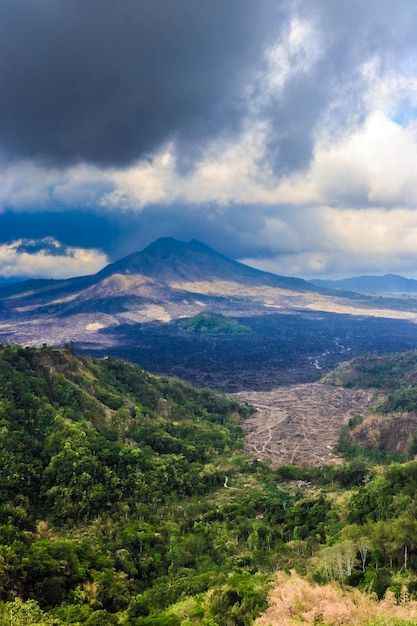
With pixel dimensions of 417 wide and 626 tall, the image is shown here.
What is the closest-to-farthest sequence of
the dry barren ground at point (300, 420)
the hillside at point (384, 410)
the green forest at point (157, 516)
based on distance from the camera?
1. the green forest at point (157, 516)
2. the hillside at point (384, 410)
3. the dry barren ground at point (300, 420)

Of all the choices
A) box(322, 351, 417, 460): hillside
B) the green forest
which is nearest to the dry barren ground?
box(322, 351, 417, 460): hillside

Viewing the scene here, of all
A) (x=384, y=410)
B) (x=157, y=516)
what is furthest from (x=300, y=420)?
(x=157, y=516)

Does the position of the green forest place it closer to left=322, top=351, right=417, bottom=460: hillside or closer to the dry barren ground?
the dry barren ground

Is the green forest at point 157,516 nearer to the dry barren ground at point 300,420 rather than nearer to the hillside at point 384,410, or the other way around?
the dry barren ground at point 300,420

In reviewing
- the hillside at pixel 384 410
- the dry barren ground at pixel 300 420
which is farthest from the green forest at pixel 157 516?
the hillside at pixel 384 410

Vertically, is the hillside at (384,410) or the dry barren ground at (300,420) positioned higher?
the hillside at (384,410)

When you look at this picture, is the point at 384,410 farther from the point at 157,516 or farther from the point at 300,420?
the point at 157,516

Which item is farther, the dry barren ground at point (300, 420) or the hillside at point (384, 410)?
the dry barren ground at point (300, 420)
